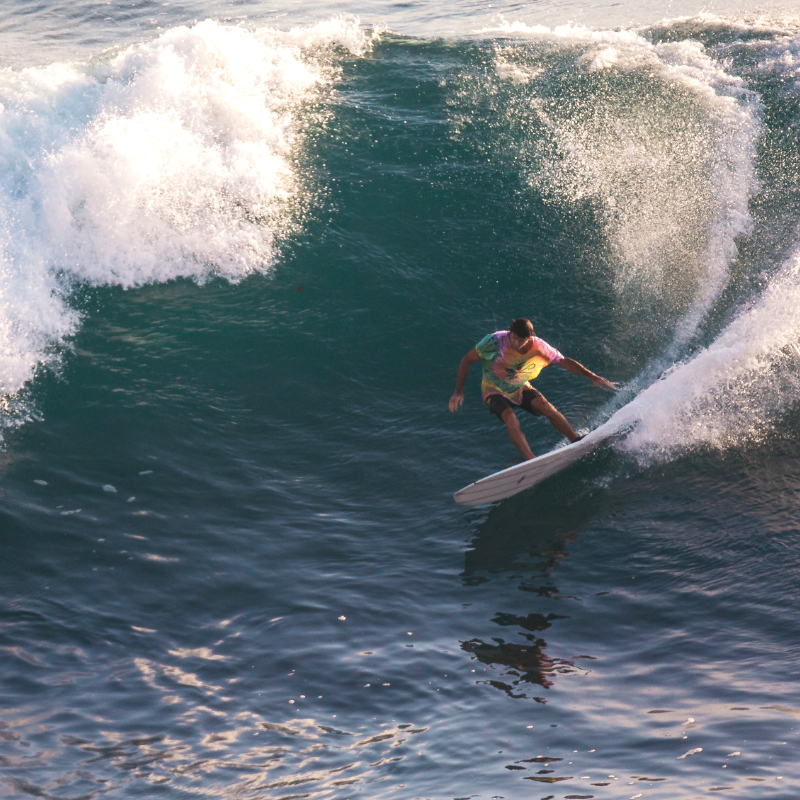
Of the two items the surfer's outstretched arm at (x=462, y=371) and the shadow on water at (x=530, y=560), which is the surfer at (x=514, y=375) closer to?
the surfer's outstretched arm at (x=462, y=371)

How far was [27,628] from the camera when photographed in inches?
231

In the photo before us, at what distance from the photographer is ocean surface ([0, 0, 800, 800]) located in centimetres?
479

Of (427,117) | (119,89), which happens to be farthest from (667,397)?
(119,89)

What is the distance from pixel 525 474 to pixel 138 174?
6923 mm

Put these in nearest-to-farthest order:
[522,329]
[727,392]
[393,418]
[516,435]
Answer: [522,329] < [516,435] < [727,392] < [393,418]

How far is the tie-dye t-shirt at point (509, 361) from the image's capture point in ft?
25.4

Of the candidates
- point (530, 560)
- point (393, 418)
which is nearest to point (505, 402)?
point (393, 418)

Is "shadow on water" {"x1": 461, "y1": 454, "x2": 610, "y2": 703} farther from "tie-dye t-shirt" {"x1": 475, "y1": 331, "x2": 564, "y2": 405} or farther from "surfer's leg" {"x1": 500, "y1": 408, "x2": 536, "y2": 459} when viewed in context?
"tie-dye t-shirt" {"x1": 475, "y1": 331, "x2": 564, "y2": 405}

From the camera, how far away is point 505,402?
7895 millimetres

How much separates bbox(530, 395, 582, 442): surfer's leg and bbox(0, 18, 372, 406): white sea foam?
4.72 meters

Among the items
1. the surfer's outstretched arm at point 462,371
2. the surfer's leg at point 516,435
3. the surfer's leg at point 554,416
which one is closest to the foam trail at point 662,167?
the surfer's leg at point 554,416

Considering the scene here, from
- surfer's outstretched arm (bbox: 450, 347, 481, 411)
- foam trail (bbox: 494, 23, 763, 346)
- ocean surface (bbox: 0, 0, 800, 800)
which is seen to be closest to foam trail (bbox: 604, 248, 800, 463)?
ocean surface (bbox: 0, 0, 800, 800)

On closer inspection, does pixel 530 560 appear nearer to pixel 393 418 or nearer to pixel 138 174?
pixel 393 418

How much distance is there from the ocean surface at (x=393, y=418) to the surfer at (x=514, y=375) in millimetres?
572
